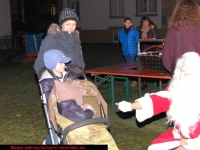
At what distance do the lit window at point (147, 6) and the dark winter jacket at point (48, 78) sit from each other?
20.7 metres

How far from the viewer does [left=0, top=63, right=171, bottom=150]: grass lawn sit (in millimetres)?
5789

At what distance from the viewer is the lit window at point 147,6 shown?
2454cm

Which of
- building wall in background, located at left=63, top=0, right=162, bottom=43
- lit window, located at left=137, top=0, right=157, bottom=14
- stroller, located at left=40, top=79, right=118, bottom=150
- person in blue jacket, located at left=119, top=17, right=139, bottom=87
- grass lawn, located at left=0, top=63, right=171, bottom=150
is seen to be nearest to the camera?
stroller, located at left=40, top=79, right=118, bottom=150

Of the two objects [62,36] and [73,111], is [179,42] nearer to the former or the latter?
[62,36]

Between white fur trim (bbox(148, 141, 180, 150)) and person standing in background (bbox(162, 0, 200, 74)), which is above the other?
person standing in background (bbox(162, 0, 200, 74))

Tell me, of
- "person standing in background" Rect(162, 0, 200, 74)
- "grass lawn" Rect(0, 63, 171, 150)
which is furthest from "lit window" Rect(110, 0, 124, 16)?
"person standing in background" Rect(162, 0, 200, 74)

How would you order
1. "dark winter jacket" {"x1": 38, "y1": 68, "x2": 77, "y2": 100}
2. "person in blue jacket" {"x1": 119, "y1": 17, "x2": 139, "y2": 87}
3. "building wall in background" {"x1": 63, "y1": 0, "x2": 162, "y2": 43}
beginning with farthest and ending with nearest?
"building wall in background" {"x1": 63, "y1": 0, "x2": 162, "y2": 43}, "person in blue jacket" {"x1": 119, "y1": 17, "x2": 139, "y2": 87}, "dark winter jacket" {"x1": 38, "y1": 68, "x2": 77, "y2": 100}

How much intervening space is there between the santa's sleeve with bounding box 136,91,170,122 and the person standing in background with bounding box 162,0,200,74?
146cm

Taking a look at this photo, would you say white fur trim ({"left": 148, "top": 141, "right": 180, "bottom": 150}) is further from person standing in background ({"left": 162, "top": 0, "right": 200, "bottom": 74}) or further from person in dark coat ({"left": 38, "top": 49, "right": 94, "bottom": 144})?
person standing in background ({"left": 162, "top": 0, "right": 200, "bottom": 74})

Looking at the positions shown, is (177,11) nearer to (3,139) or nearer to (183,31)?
(183,31)

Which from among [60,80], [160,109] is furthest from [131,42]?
[160,109]

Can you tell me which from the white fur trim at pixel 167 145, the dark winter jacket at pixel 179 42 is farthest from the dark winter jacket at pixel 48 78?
the dark winter jacket at pixel 179 42

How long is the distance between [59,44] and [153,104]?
5.82 ft

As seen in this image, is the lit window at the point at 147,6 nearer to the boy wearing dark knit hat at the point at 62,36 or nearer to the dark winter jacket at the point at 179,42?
the dark winter jacket at the point at 179,42
